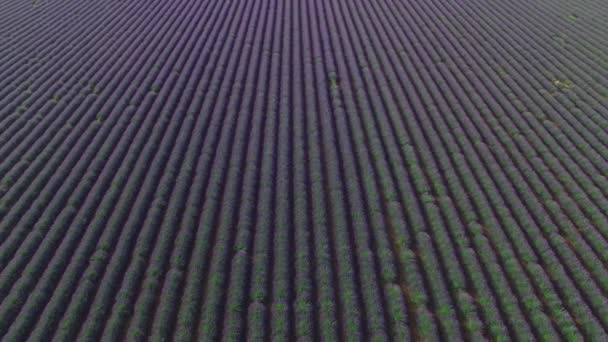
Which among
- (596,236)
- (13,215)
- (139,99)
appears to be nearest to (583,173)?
(596,236)

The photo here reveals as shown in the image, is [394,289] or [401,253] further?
[401,253]

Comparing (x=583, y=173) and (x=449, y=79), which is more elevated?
(x=449, y=79)

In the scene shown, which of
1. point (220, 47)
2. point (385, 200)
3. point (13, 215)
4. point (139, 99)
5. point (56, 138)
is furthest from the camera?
point (220, 47)

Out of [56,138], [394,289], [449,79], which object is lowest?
[394,289]

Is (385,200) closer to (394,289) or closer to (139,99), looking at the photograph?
(394,289)

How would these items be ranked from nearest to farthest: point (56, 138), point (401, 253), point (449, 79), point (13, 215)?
point (401, 253)
point (13, 215)
point (56, 138)
point (449, 79)

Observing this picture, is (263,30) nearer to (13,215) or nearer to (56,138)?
(56,138)

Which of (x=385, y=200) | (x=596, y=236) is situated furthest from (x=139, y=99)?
(x=596, y=236)
